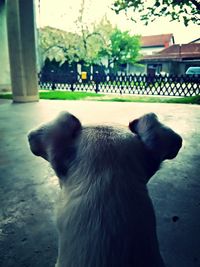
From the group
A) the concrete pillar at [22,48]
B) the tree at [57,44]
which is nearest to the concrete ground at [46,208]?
the concrete pillar at [22,48]

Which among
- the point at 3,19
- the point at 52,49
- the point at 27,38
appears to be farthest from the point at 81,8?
the point at 27,38

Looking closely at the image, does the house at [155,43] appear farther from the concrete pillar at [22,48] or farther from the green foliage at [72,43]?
the concrete pillar at [22,48]

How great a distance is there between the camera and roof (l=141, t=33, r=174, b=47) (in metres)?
40.6

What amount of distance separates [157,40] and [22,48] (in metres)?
36.8

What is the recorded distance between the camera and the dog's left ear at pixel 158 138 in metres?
0.77

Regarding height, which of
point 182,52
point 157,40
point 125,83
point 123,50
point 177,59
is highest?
point 157,40

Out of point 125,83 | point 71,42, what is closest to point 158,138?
point 125,83

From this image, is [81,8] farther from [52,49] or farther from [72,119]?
[72,119]

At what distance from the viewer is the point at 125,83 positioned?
14992 mm

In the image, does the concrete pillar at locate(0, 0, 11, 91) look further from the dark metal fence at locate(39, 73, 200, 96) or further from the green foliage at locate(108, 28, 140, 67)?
the green foliage at locate(108, 28, 140, 67)

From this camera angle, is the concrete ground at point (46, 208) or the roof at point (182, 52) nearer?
the concrete ground at point (46, 208)

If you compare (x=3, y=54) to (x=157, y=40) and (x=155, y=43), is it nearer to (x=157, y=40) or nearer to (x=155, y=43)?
(x=155, y=43)

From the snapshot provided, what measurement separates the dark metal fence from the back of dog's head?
1247 cm

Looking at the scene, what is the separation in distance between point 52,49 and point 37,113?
1783 centimetres
